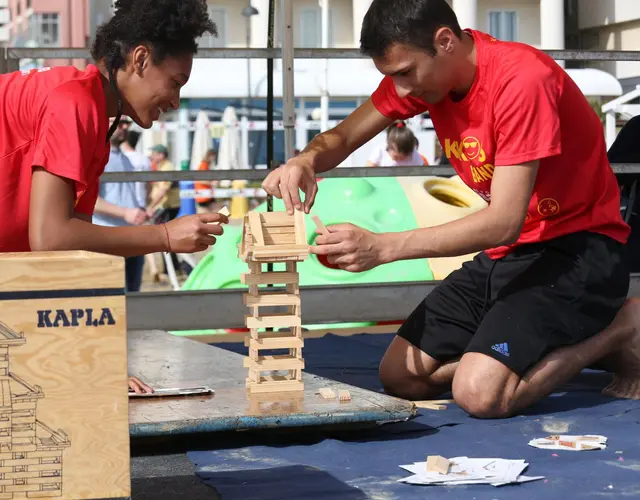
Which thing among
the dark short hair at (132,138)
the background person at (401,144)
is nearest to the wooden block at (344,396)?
the background person at (401,144)

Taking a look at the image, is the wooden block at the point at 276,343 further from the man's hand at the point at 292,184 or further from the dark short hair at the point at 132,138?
the dark short hair at the point at 132,138

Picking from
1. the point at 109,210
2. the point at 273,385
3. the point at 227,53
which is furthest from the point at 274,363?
the point at 109,210

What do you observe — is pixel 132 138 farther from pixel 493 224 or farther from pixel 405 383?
pixel 493 224

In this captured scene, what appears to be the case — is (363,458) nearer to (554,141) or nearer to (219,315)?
(554,141)

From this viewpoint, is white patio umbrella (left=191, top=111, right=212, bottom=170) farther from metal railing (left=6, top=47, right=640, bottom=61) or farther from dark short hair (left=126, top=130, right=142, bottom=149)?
metal railing (left=6, top=47, right=640, bottom=61)

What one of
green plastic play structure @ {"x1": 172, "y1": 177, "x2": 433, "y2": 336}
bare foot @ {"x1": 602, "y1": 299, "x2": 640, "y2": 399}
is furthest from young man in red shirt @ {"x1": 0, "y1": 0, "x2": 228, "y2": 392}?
green plastic play structure @ {"x1": 172, "y1": 177, "x2": 433, "y2": 336}

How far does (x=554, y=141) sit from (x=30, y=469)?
166 cm

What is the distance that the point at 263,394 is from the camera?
2.97 meters

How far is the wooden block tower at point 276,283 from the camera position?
288 cm

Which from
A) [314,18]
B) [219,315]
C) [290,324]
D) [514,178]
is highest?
[314,18]

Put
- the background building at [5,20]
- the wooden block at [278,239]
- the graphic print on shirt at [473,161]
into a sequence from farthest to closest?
the background building at [5,20], the graphic print on shirt at [473,161], the wooden block at [278,239]

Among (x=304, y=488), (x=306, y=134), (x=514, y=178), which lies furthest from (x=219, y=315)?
(x=306, y=134)

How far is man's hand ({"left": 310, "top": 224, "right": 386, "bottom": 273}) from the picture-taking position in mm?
2684

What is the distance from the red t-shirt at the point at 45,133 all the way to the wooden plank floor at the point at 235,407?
55 centimetres
